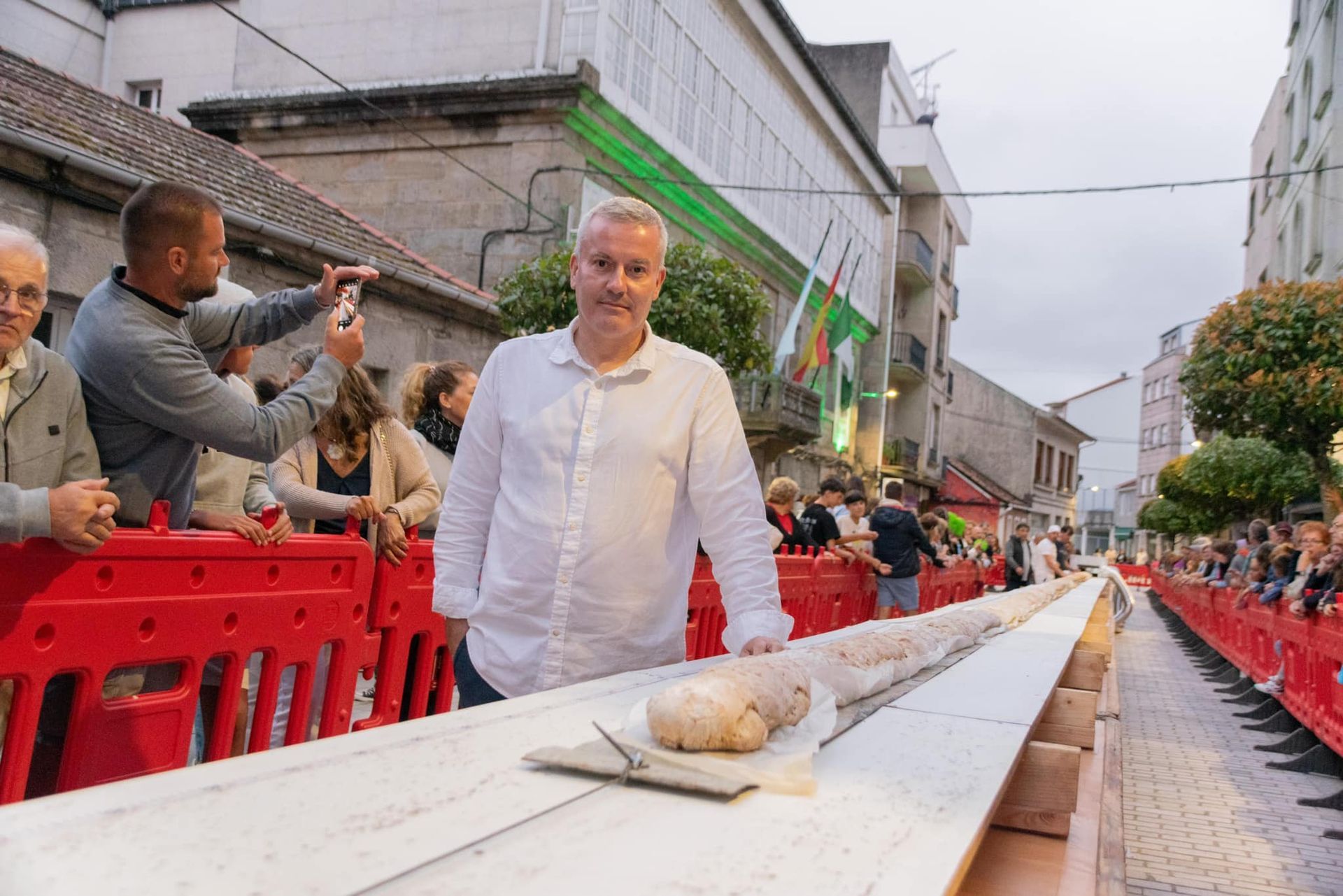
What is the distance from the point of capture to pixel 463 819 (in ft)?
4.28

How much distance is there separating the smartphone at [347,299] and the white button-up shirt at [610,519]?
0.51 m

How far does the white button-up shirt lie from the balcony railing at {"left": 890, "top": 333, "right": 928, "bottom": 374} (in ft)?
113

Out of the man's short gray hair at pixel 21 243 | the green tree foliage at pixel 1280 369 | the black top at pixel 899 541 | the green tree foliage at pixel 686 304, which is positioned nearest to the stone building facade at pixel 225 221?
the green tree foliage at pixel 686 304

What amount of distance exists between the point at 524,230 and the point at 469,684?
14299 mm

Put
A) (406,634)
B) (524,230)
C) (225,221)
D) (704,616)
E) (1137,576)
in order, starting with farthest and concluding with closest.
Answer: (1137,576)
(524,230)
(225,221)
(704,616)
(406,634)

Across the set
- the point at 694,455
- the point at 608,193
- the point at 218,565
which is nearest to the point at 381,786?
the point at 694,455

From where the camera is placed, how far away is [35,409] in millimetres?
2590

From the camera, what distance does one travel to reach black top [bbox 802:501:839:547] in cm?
1091

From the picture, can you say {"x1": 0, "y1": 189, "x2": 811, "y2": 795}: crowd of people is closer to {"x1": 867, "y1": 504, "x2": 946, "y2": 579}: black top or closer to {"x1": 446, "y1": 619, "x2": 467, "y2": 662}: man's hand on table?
{"x1": 446, "y1": 619, "x2": 467, "y2": 662}: man's hand on table

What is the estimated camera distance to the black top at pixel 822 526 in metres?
10.9

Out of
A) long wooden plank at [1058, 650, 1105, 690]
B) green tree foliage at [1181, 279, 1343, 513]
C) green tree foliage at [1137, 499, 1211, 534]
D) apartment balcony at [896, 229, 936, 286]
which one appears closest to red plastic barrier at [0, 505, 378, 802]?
long wooden plank at [1058, 650, 1105, 690]

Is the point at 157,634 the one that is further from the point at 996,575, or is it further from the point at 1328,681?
the point at 996,575

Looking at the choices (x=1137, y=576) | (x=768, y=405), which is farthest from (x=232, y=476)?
(x=1137, y=576)

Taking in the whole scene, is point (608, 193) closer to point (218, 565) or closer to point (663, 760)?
point (218, 565)
